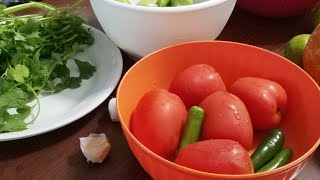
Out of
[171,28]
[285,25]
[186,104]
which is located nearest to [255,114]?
[186,104]

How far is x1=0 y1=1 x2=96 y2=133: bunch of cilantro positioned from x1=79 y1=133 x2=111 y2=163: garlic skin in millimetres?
108

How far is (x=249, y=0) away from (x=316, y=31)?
279 millimetres

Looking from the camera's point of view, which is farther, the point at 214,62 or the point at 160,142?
the point at 214,62

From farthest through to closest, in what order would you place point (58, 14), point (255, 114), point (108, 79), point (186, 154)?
point (58, 14), point (108, 79), point (255, 114), point (186, 154)

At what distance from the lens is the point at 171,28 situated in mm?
685

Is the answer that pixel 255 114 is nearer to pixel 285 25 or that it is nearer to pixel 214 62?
pixel 214 62

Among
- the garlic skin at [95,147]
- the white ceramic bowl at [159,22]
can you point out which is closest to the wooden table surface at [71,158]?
the garlic skin at [95,147]

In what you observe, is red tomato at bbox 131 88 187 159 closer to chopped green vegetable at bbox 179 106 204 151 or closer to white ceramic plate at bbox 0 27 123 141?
chopped green vegetable at bbox 179 106 204 151

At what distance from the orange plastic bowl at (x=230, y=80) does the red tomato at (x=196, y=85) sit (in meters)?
0.06

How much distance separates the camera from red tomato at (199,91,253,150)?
52cm

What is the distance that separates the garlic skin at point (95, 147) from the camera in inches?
23.6

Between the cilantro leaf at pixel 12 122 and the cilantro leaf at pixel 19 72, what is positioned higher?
the cilantro leaf at pixel 19 72

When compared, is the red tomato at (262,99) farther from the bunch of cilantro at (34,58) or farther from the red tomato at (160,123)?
the bunch of cilantro at (34,58)

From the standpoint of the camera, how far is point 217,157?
47 centimetres
